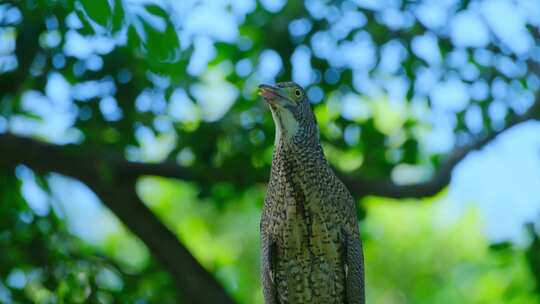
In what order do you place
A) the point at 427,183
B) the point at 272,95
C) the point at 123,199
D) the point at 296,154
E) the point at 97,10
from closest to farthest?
the point at 97,10
the point at 272,95
the point at 296,154
the point at 427,183
the point at 123,199

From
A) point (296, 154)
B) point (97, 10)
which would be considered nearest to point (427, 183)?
point (296, 154)

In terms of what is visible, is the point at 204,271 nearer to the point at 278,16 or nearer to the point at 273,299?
the point at 278,16

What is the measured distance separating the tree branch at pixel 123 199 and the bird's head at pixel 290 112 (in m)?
3.07

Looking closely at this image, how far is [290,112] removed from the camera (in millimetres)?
5875

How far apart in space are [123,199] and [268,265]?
3.72m

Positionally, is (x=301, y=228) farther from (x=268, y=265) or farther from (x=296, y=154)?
(x=296, y=154)

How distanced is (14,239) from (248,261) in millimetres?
9786

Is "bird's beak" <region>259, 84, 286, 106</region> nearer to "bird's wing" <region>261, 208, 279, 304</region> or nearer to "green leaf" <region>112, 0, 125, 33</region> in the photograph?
"bird's wing" <region>261, 208, 279, 304</region>

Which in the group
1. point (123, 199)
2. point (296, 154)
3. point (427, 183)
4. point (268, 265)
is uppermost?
point (296, 154)

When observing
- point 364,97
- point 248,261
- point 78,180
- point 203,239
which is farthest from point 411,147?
point 203,239

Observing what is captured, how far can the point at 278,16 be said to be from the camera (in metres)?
8.89

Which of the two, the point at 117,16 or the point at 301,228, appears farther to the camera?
the point at 301,228

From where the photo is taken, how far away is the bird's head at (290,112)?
579 cm

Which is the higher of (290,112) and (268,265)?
(290,112)
